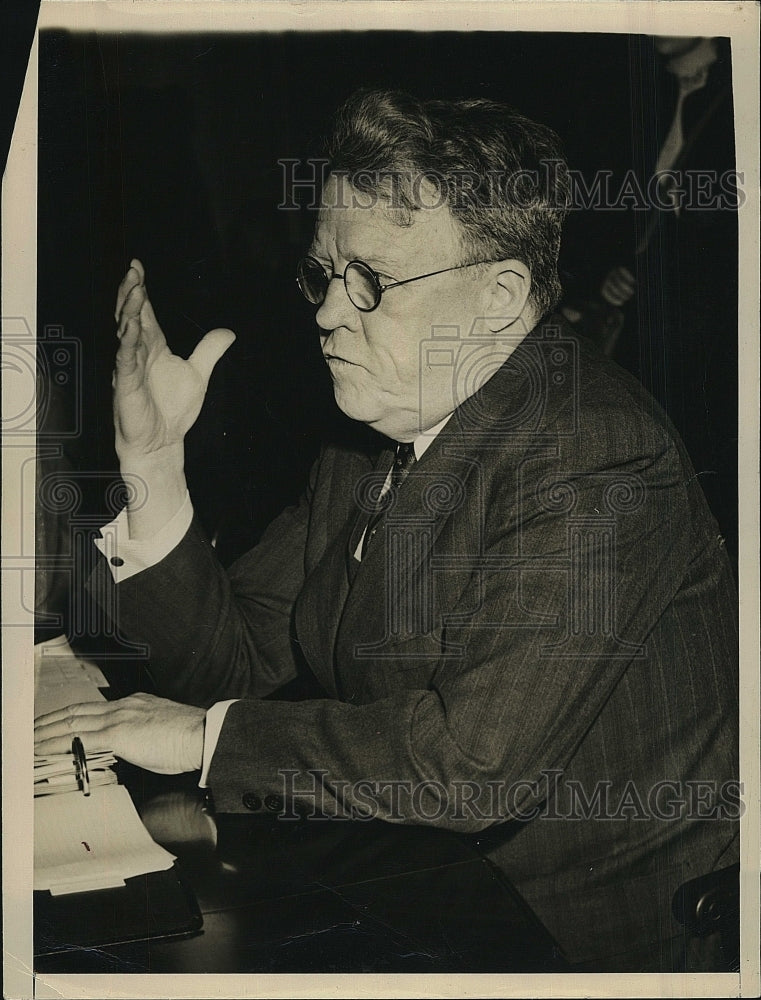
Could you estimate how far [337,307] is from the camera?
6.24 ft

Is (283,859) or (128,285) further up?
(128,285)

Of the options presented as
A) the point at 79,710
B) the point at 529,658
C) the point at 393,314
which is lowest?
the point at 79,710

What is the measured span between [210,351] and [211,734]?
72 centimetres

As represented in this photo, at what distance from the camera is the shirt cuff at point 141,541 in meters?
1.95

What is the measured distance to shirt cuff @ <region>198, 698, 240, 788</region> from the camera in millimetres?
1890

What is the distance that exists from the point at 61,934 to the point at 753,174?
6.52 ft

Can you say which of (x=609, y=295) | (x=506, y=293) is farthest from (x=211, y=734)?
(x=609, y=295)

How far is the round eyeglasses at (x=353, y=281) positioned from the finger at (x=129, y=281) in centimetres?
30

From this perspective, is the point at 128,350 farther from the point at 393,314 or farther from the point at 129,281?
the point at 393,314

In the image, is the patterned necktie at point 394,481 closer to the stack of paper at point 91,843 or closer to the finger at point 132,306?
the finger at point 132,306

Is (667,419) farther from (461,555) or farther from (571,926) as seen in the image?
(571,926)

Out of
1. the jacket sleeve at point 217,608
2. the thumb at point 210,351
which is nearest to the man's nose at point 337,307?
the thumb at point 210,351

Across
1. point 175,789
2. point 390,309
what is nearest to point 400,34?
point 390,309

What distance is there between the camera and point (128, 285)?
6.38 ft
